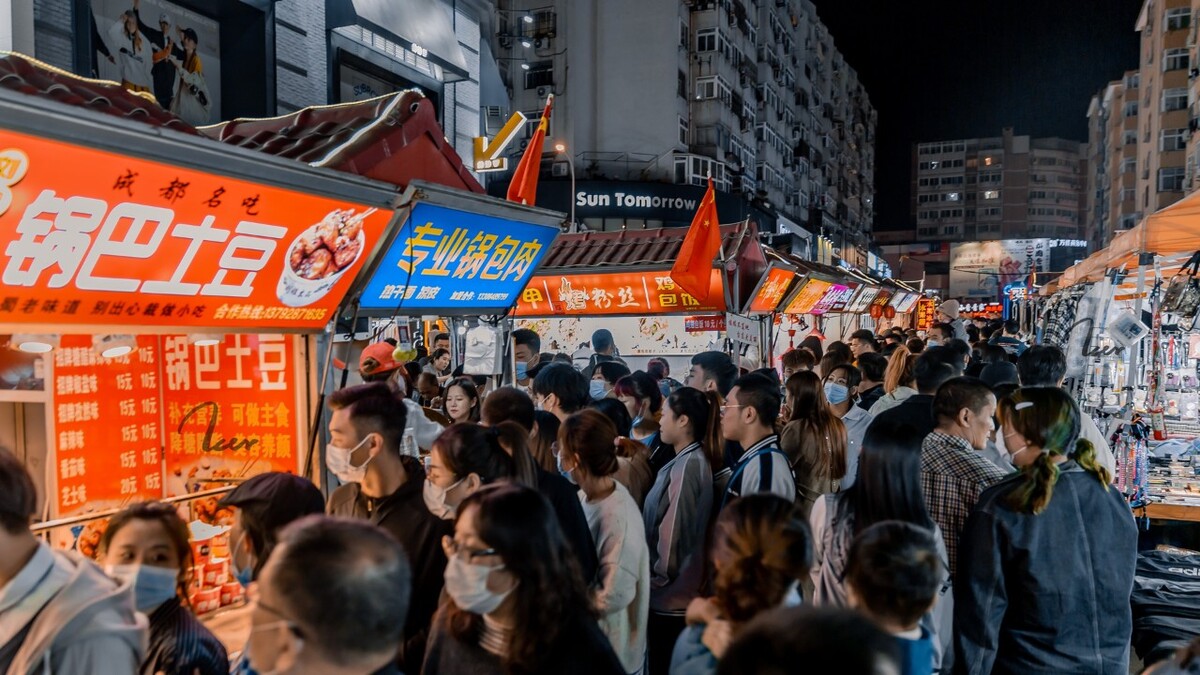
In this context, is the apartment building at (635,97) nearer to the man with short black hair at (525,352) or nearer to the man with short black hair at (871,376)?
the man with short black hair at (525,352)

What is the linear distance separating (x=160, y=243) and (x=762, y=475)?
329cm

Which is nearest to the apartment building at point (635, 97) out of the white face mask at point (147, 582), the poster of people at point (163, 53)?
the poster of people at point (163, 53)

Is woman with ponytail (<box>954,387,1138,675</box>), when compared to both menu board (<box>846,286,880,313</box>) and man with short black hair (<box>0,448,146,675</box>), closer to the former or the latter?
man with short black hair (<box>0,448,146,675</box>)

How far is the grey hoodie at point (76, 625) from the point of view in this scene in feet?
6.90

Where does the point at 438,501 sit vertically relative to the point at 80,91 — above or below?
below

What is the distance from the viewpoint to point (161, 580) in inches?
104

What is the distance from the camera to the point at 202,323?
4.31 metres

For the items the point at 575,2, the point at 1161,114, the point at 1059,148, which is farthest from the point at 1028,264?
the point at 575,2

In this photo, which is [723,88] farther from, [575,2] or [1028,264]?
[1028,264]

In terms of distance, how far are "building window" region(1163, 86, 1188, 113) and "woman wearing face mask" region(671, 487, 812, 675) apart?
53891mm

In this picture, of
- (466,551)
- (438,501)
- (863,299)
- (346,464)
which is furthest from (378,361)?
(863,299)

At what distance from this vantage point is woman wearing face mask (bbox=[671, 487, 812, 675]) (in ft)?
7.96

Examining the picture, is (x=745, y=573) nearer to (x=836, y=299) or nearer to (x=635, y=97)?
(x=836, y=299)

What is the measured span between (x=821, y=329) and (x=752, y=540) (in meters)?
19.7
